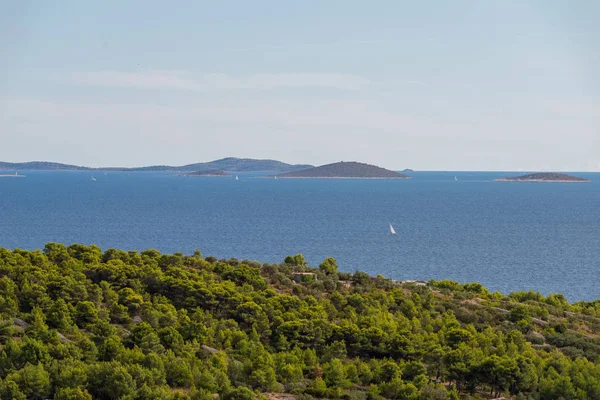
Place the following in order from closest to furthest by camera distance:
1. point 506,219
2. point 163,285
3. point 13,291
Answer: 1. point 13,291
2. point 163,285
3. point 506,219

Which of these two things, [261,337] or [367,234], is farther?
[367,234]

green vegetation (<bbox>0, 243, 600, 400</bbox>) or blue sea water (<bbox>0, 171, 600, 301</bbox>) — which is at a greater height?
green vegetation (<bbox>0, 243, 600, 400</bbox>)

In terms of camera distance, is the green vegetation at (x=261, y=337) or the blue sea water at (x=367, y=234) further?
the blue sea water at (x=367, y=234)

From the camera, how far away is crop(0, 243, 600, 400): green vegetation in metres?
28.9

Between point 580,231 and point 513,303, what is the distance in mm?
85094

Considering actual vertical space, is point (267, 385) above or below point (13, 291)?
below

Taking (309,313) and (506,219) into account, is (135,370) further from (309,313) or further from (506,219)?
(506,219)

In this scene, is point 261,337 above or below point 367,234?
above

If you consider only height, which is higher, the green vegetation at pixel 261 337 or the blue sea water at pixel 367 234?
the green vegetation at pixel 261 337

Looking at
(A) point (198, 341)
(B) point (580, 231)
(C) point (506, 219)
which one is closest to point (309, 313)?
(A) point (198, 341)

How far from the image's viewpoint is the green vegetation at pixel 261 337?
2892cm

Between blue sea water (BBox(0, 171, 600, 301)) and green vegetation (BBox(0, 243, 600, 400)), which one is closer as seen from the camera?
green vegetation (BBox(0, 243, 600, 400))

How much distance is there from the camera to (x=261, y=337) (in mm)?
36438

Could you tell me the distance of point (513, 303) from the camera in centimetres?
4781
